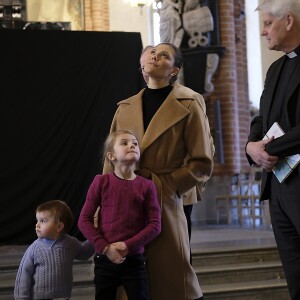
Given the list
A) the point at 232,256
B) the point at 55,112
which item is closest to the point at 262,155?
the point at 232,256

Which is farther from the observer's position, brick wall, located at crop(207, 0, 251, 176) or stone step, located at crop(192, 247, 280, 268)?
brick wall, located at crop(207, 0, 251, 176)

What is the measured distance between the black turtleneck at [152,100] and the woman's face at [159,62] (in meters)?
0.07

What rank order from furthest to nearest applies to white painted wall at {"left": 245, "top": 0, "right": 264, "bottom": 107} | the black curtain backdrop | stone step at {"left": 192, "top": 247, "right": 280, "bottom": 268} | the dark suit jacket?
1. white painted wall at {"left": 245, "top": 0, "right": 264, "bottom": 107}
2. the black curtain backdrop
3. stone step at {"left": 192, "top": 247, "right": 280, "bottom": 268}
4. the dark suit jacket

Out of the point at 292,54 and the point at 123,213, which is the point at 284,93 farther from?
the point at 123,213

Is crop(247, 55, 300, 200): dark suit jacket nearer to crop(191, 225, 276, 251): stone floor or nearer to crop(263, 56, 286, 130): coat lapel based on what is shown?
crop(263, 56, 286, 130): coat lapel

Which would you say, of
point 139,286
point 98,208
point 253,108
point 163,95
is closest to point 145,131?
point 163,95

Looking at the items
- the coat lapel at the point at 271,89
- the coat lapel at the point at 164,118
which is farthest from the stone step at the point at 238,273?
the coat lapel at the point at 271,89

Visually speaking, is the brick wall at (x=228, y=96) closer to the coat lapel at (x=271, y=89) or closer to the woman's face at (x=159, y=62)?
the woman's face at (x=159, y=62)

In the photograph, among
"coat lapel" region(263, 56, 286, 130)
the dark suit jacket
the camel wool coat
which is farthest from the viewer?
the camel wool coat

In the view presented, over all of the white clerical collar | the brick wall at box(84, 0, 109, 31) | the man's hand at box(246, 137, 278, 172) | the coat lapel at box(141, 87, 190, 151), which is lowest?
the man's hand at box(246, 137, 278, 172)

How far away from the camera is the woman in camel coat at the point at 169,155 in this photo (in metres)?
3.29

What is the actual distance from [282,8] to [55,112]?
434 cm

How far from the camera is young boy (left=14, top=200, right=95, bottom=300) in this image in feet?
10.8

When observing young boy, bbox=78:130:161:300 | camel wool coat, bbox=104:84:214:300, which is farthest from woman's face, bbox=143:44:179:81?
young boy, bbox=78:130:161:300
